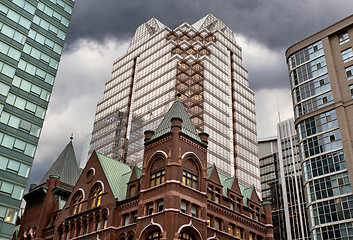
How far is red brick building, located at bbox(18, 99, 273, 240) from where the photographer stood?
46875 millimetres

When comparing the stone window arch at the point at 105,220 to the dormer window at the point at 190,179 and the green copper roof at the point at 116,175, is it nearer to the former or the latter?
the green copper roof at the point at 116,175

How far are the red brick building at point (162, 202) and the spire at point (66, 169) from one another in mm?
5325

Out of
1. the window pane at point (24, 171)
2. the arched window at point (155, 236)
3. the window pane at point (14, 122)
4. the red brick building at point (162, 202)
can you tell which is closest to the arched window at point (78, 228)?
the red brick building at point (162, 202)

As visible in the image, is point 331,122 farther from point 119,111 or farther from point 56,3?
point 119,111

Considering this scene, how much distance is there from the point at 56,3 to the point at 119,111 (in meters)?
83.2

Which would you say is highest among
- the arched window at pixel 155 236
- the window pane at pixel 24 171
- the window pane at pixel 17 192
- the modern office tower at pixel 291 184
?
the modern office tower at pixel 291 184

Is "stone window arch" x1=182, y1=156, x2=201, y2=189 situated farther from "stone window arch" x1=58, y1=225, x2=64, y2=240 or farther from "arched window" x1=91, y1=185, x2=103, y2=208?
"stone window arch" x1=58, y1=225, x2=64, y2=240

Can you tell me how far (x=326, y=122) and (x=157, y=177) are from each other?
4218 centimetres

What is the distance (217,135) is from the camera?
132 metres

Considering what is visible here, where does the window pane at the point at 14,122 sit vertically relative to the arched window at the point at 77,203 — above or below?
above

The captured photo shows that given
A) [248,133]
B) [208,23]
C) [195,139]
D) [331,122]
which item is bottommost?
[195,139]

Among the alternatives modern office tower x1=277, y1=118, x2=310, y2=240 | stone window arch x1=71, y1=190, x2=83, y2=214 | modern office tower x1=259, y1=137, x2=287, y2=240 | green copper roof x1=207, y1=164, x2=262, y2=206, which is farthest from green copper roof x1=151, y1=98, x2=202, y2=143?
modern office tower x1=259, y1=137, x2=287, y2=240

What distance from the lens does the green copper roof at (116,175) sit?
181 feet

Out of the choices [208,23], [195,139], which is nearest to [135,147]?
[208,23]
